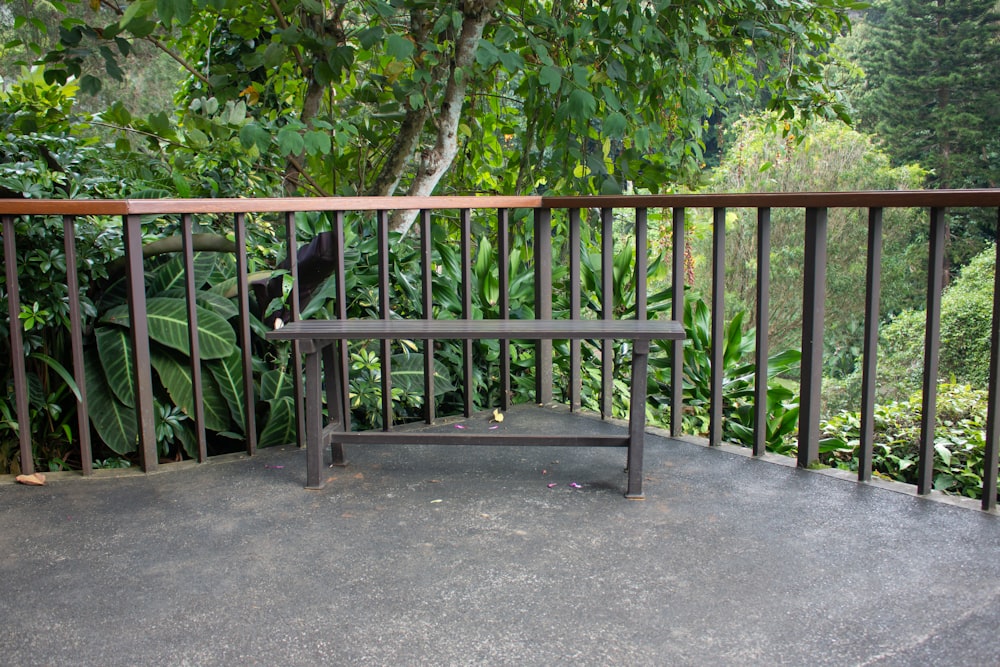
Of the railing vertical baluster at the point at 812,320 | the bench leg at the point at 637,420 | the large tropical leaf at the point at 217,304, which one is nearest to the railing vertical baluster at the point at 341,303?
the large tropical leaf at the point at 217,304

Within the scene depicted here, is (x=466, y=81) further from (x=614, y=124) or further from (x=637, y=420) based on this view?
(x=637, y=420)

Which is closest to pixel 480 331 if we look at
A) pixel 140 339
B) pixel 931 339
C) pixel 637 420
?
pixel 637 420

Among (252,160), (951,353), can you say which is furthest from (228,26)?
(951,353)

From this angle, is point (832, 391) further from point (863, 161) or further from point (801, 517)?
point (801, 517)

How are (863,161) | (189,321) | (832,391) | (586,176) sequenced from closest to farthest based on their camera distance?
(189,321)
(586,176)
(832,391)
(863,161)

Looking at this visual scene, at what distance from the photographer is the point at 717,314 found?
310 centimetres

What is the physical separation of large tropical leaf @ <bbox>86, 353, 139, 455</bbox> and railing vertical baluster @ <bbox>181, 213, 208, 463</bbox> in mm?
225

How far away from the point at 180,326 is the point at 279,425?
531 millimetres

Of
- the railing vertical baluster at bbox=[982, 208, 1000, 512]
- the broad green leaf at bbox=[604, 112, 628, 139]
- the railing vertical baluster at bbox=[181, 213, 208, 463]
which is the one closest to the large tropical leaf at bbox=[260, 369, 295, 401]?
the railing vertical baluster at bbox=[181, 213, 208, 463]

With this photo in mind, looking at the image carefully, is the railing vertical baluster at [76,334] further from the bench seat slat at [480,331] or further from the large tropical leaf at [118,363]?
the bench seat slat at [480,331]

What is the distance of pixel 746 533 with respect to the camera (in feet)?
7.86

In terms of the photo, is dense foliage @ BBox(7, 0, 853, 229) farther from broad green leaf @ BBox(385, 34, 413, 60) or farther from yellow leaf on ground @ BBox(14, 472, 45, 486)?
yellow leaf on ground @ BBox(14, 472, 45, 486)

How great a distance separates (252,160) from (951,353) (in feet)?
44.1

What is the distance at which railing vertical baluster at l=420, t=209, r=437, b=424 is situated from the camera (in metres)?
3.42
